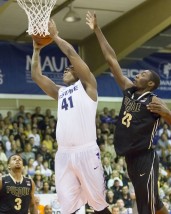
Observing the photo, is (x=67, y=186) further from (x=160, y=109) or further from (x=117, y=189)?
(x=117, y=189)

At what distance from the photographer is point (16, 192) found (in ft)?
30.3

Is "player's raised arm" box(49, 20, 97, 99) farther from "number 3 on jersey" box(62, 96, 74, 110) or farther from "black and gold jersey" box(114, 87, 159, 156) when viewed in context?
"black and gold jersey" box(114, 87, 159, 156)

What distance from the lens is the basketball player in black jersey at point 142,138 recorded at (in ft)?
21.9

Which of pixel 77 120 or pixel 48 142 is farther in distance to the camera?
pixel 48 142

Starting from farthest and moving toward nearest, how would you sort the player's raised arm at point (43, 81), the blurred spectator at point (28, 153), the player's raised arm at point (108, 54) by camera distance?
the blurred spectator at point (28, 153) < the player's raised arm at point (43, 81) < the player's raised arm at point (108, 54)

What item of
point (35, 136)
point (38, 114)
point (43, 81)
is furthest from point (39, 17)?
point (38, 114)

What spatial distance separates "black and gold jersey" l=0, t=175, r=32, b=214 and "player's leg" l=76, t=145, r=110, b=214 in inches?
91.8

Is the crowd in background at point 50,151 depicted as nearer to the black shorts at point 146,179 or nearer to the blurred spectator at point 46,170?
the blurred spectator at point 46,170

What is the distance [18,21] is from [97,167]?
13639 mm

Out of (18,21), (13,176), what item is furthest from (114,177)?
(13,176)

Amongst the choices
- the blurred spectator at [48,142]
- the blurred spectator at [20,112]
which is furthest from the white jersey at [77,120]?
the blurred spectator at [20,112]

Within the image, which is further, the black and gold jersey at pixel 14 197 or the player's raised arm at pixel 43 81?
the black and gold jersey at pixel 14 197

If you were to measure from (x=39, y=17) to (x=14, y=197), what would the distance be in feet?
9.36

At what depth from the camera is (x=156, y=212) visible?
6.73m
